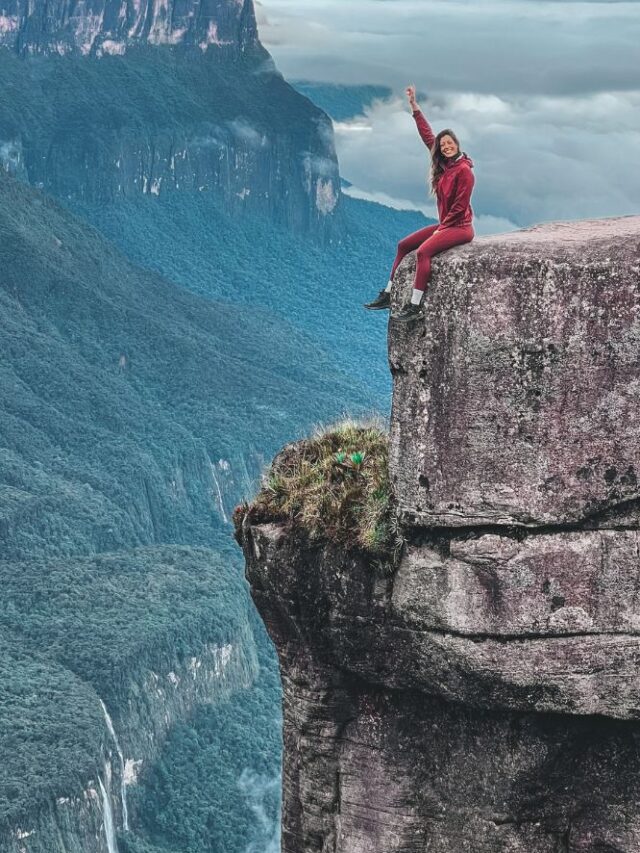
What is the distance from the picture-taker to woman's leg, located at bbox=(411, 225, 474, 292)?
17.6 metres

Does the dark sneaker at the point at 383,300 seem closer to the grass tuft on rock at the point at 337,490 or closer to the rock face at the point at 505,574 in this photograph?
the rock face at the point at 505,574

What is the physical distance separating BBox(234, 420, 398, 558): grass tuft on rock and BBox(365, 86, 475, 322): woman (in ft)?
6.48

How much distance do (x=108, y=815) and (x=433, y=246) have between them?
119 metres

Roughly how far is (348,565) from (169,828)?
405ft

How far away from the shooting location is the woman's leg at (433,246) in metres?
17.6

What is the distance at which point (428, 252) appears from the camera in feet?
58.1

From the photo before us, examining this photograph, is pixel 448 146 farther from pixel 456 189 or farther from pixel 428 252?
pixel 428 252

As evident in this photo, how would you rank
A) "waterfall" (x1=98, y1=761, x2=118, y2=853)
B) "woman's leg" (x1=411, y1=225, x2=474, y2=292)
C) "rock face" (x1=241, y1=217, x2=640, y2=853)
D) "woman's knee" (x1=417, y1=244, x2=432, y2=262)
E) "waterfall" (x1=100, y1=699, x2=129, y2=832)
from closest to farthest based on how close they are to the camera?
1. "rock face" (x1=241, y1=217, x2=640, y2=853)
2. "woman's leg" (x1=411, y1=225, x2=474, y2=292)
3. "woman's knee" (x1=417, y1=244, x2=432, y2=262)
4. "waterfall" (x1=98, y1=761, x2=118, y2=853)
5. "waterfall" (x1=100, y1=699, x2=129, y2=832)

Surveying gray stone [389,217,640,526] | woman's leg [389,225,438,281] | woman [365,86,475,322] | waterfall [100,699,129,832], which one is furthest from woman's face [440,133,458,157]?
waterfall [100,699,129,832]

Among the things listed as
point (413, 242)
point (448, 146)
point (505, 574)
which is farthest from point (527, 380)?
point (448, 146)

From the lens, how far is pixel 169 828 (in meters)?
137

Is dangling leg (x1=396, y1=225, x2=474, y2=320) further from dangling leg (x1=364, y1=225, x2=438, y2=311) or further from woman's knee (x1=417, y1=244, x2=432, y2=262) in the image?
dangling leg (x1=364, y1=225, x2=438, y2=311)

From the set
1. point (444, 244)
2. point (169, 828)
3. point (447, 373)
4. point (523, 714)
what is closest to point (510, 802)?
point (523, 714)

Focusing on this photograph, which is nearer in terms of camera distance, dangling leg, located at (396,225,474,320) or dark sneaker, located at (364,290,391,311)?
dangling leg, located at (396,225,474,320)
